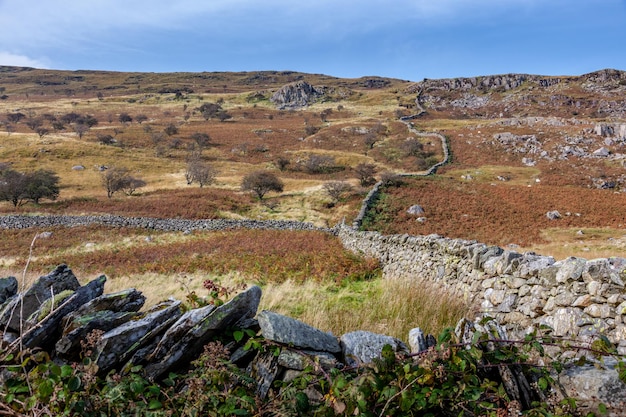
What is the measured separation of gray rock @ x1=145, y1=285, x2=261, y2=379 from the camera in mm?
3326

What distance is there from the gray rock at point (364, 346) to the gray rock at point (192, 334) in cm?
121

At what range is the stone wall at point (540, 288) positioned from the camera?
4.91 meters

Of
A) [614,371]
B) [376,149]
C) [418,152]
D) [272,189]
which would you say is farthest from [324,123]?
[614,371]

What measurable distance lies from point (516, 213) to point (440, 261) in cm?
2095

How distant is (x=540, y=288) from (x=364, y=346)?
4166 millimetres

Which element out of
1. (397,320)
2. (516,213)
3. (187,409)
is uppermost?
(187,409)

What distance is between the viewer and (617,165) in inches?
1841

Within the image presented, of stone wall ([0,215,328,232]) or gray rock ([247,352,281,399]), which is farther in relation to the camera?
stone wall ([0,215,328,232])

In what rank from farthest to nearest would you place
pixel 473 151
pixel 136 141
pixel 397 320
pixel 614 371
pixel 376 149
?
1. pixel 136 141
2. pixel 376 149
3. pixel 473 151
4. pixel 397 320
5. pixel 614 371

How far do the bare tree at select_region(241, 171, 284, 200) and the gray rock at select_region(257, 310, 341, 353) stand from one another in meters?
38.3

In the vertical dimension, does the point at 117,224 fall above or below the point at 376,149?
below

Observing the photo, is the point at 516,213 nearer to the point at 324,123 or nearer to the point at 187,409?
the point at 187,409

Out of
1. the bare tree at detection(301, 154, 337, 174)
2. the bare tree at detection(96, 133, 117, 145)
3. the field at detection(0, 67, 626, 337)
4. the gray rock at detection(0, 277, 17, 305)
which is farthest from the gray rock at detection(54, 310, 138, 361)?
the bare tree at detection(96, 133, 117, 145)

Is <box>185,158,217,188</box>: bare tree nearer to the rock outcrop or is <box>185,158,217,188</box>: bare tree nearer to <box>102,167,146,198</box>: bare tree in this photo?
<box>102,167,146,198</box>: bare tree
